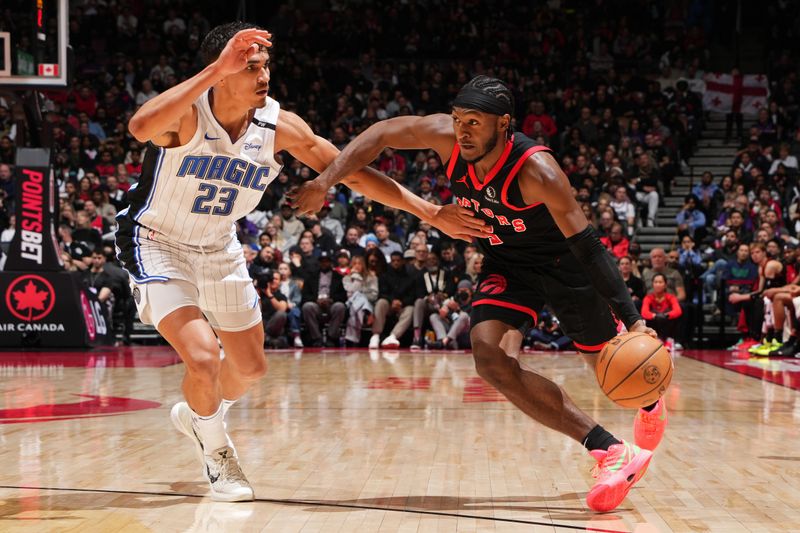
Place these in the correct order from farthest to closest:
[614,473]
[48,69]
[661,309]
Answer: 1. [661,309]
2. [48,69]
3. [614,473]

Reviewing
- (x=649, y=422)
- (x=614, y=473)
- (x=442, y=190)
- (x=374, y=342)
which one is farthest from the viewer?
(x=442, y=190)

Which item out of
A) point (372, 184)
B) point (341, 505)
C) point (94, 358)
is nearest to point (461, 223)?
point (372, 184)

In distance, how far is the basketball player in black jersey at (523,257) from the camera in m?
4.35

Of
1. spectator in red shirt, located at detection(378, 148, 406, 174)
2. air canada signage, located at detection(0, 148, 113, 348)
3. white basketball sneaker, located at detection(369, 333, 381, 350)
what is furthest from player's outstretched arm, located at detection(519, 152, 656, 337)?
spectator in red shirt, located at detection(378, 148, 406, 174)

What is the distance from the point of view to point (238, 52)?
159 inches

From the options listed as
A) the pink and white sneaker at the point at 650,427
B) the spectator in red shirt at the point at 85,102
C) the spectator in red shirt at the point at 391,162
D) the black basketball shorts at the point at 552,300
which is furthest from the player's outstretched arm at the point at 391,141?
the spectator in red shirt at the point at 85,102

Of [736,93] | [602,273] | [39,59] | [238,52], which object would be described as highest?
[736,93]

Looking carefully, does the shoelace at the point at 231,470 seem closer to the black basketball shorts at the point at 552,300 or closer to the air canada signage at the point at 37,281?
the black basketball shorts at the point at 552,300

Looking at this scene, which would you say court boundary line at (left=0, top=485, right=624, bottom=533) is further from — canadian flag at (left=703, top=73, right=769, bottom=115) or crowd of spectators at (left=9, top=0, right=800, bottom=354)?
canadian flag at (left=703, top=73, right=769, bottom=115)

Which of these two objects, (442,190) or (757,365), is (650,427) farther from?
(442,190)

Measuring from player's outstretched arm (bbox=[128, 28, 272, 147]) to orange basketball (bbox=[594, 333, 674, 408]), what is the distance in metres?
1.95

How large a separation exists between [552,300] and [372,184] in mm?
1023

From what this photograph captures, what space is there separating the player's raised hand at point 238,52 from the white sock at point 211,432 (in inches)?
59.4

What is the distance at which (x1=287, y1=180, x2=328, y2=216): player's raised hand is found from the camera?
4.45m
